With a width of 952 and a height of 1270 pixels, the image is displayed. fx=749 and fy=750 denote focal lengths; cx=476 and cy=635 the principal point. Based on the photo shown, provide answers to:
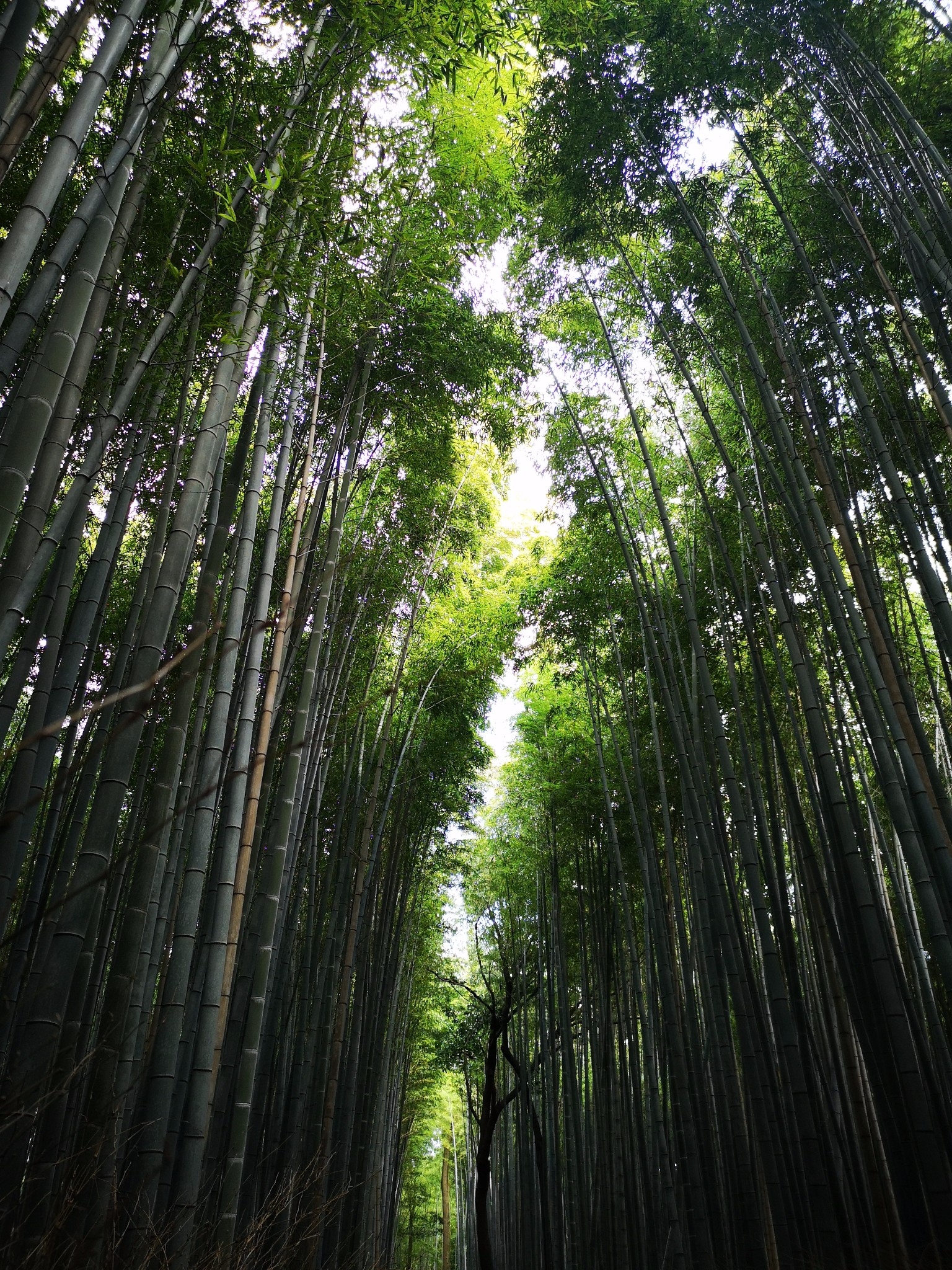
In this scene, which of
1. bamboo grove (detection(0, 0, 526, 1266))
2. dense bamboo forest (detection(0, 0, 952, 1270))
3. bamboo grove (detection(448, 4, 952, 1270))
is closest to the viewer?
bamboo grove (detection(0, 0, 526, 1266))

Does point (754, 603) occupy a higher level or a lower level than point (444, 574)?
lower

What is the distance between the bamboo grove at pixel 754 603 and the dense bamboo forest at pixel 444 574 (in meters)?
0.03

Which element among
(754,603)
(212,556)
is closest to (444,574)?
(754,603)

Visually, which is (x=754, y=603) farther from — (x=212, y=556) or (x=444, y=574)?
(x=212, y=556)

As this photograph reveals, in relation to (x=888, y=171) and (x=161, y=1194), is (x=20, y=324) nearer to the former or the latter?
(x=161, y=1194)

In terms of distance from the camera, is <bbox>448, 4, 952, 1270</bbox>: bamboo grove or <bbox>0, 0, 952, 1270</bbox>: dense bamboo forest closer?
<bbox>0, 0, 952, 1270</bbox>: dense bamboo forest

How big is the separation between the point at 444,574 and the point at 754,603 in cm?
232

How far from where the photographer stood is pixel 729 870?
342 cm

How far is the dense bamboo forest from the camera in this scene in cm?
190

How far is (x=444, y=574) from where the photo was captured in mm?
5938

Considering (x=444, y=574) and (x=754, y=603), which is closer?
(x=754, y=603)

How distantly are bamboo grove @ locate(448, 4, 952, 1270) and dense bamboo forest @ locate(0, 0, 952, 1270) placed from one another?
3 cm

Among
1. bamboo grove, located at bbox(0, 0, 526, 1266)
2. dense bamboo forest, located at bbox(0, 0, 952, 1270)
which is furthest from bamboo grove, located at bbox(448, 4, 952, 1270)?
bamboo grove, located at bbox(0, 0, 526, 1266)

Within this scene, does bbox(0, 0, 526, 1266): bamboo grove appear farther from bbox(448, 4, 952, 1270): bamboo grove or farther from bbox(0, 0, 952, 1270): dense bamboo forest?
bbox(448, 4, 952, 1270): bamboo grove
